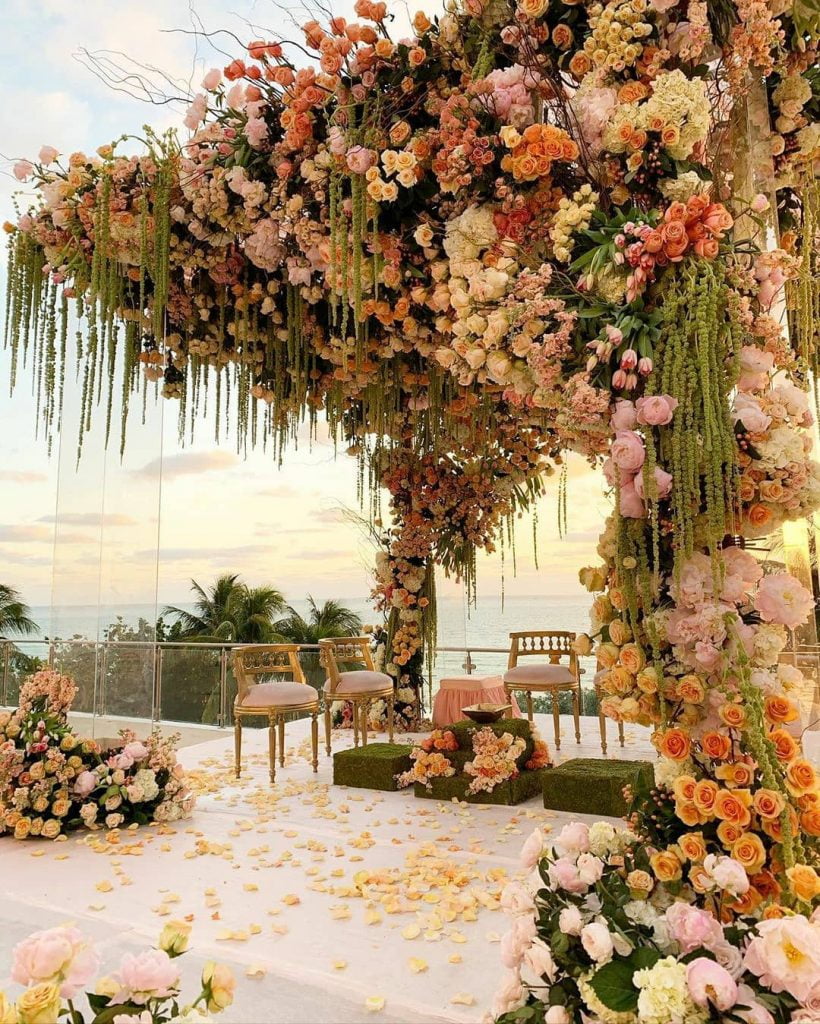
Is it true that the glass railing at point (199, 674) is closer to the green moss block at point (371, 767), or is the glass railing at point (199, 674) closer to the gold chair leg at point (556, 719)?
the gold chair leg at point (556, 719)

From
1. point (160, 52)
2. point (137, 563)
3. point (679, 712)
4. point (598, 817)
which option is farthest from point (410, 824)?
point (160, 52)

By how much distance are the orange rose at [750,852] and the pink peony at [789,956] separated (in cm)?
28

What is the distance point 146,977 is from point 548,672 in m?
4.89

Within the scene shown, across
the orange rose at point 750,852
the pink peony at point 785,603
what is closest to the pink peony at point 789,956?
the orange rose at point 750,852

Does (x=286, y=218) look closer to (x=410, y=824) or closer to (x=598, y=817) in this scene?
(x=410, y=824)

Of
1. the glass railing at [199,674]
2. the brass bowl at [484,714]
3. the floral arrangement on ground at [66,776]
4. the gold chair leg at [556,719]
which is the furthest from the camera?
the glass railing at [199,674]

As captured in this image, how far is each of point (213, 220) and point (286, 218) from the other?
1.54 ft

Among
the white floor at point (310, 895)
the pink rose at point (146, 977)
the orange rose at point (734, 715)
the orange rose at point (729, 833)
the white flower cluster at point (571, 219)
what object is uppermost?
the white flower cluster at point (571, 219)

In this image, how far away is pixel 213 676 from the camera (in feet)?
25.0

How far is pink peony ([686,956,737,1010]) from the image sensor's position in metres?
1.43

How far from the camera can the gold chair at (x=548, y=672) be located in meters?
5.66

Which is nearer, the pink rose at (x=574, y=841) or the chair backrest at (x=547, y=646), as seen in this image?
the pink rose at (x=574, y=841)

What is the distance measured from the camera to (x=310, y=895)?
3037 mm

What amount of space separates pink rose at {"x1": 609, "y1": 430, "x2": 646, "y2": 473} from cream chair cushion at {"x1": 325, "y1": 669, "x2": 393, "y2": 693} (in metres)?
4.15
